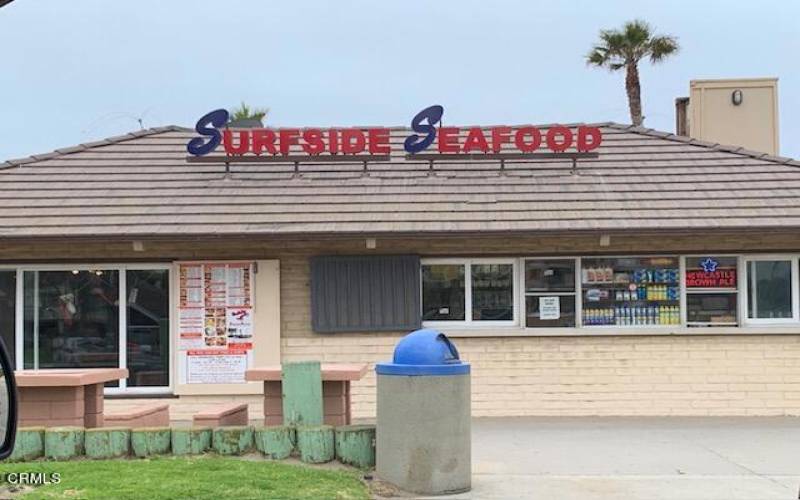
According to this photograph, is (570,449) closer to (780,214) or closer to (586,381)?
(586,381)

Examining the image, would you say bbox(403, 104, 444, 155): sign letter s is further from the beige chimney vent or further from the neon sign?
the beige chimney vent

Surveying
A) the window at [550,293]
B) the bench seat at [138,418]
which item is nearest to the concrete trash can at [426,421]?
the bench seat at [138,418]

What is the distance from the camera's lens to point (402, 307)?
13.9 meters

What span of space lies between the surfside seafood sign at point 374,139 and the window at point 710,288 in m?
2.67

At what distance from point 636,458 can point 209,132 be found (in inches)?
343

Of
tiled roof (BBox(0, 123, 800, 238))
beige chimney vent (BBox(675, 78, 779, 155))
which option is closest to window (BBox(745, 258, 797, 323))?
tiled roof (BBox(0, 123, 800, 238))

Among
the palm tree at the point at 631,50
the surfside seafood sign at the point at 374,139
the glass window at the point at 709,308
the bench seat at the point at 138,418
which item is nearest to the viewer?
the bench seat at the point at 138,418

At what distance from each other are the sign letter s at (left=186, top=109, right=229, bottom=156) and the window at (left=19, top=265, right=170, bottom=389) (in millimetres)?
2370

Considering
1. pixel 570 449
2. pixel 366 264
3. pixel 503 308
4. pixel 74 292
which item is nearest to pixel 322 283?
pixel 366 264

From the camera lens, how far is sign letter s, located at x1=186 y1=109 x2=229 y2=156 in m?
15.6

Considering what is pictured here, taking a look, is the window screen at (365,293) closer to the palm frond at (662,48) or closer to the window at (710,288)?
the window at (710,288)

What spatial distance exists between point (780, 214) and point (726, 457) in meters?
4.53

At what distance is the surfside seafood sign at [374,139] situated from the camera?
15.4m
